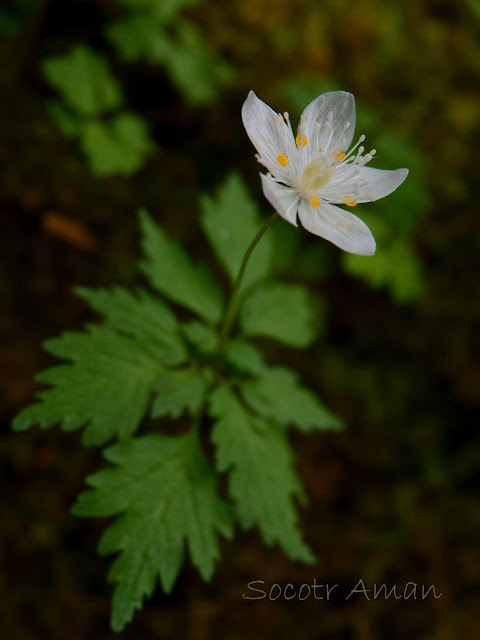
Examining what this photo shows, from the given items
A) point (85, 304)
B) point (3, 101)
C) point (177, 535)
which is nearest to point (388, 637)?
point (177, 535)

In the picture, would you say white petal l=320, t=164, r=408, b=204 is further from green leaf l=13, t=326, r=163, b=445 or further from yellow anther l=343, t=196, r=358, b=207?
green leaf l=13, t=326, r=163, b=445

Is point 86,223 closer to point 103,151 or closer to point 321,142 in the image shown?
point 103,151

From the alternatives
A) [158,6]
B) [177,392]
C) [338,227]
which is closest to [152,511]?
[177,392]

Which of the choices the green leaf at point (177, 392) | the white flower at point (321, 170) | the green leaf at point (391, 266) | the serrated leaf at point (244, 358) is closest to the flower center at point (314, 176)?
the white flower at point (321, 170)

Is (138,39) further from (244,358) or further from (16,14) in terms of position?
(244,358)

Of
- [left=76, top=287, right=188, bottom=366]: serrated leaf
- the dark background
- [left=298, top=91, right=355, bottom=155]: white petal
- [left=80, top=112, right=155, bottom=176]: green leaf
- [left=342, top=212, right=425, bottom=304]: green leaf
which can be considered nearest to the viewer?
[left=298, top=91, right=355, bottom=155]: white petal

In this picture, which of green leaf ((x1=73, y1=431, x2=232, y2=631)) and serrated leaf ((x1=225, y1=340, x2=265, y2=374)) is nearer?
green leaf ((x1=73, y1=431, x2=232, y2=631))

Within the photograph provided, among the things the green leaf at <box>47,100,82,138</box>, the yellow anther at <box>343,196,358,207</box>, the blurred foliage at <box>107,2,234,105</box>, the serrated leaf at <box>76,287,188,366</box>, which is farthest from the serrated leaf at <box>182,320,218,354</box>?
the blurred foliage at <box>107,2,234,105</box>
